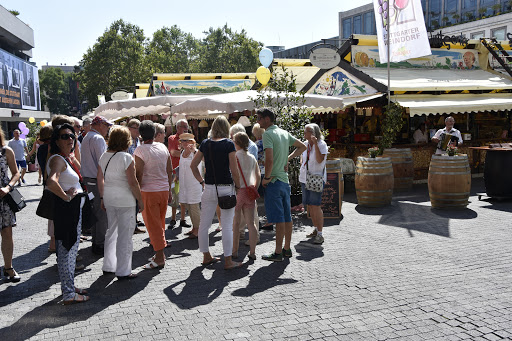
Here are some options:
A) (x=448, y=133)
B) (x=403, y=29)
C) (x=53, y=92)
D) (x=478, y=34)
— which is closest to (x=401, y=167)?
(x=448, y=133)

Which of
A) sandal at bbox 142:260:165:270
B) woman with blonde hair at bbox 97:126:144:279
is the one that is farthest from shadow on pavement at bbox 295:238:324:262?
woman with blonde hair at bbox 97:126:144:279

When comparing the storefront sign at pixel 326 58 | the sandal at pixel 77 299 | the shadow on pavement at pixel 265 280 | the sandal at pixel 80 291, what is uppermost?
the storefront sign at pixel 326 58

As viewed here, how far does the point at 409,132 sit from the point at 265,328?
12.5m

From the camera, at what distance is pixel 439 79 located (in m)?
14.7

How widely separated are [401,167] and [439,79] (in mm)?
4840

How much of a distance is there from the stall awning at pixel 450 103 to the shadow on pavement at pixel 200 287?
787cm

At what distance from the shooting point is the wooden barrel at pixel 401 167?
444 inches

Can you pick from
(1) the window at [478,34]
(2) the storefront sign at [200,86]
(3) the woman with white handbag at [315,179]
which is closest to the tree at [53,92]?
(1) the window at [478,34]

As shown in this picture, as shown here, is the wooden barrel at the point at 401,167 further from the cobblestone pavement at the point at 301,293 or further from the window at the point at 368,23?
the window at the point at 368,23

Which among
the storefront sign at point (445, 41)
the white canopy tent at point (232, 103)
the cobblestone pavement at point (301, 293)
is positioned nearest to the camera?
the cobblestone pavement at point (301, 293)

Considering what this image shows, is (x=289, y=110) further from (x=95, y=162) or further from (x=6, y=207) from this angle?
(x=6, y=207)

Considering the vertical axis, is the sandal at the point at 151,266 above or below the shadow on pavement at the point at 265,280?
above

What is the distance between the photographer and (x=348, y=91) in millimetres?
14305

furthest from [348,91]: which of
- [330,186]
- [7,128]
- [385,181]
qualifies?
[7,128]
